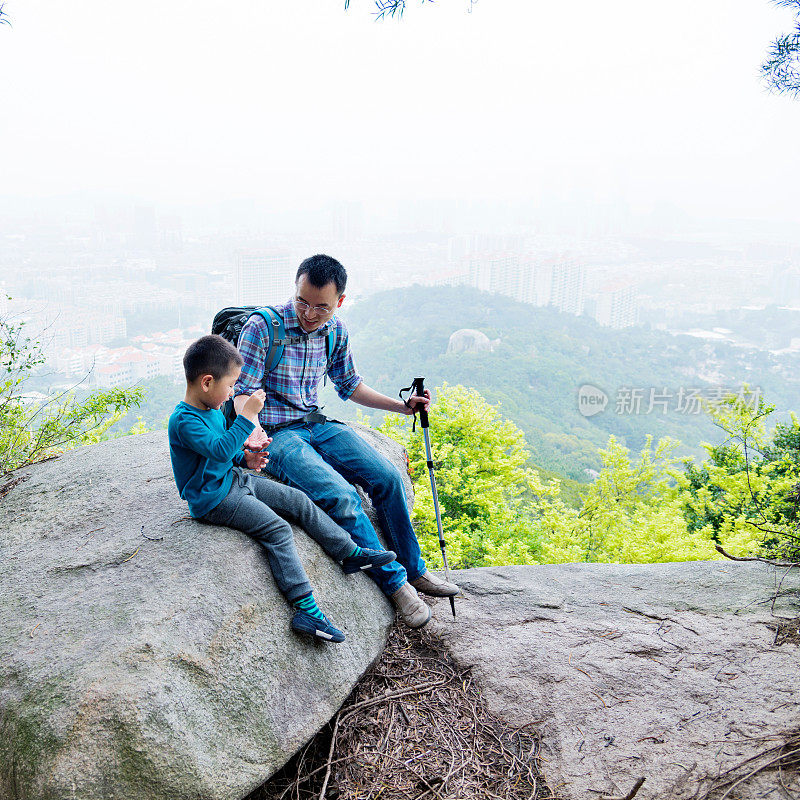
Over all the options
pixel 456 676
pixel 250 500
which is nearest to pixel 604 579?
pixel 456 676

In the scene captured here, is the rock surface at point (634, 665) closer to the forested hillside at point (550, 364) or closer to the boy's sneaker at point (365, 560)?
the boy's sneaker at point (365, 560)

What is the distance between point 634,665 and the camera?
3752 millimetres

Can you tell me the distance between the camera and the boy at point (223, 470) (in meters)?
2.95

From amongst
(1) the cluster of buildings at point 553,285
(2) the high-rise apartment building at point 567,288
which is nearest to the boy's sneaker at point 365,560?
(1) the cluster of buildings at point 553,285

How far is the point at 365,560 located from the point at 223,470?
96cm

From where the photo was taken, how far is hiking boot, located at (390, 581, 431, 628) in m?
3.77

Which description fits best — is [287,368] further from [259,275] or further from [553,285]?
[553,285]

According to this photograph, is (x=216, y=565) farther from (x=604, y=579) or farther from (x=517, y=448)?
(x=517, y=448)

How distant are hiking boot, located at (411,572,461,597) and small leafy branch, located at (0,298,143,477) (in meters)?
3.05

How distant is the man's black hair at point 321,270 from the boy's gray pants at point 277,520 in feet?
3.83

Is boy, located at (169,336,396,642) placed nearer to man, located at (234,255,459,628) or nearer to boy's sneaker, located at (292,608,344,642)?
boy's sneaker, located at (292,608,344,642)

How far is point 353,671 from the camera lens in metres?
3.19

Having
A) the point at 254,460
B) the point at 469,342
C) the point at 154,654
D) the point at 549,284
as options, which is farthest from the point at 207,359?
the point at 549,284

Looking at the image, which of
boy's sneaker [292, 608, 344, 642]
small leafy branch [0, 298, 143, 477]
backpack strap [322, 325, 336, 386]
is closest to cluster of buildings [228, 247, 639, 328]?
small leafy branch [0, 298, 143, 477]
